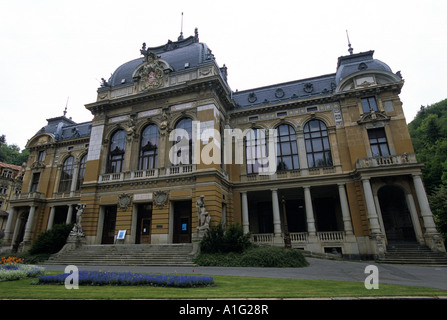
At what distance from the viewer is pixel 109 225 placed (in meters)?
27.3

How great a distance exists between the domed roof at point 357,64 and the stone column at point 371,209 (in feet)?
38.9

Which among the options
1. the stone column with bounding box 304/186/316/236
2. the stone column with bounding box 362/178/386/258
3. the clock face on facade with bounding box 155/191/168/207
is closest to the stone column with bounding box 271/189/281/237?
the stone column with bounding box 304/186/316/236

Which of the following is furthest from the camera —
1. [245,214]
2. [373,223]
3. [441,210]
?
[245,214]

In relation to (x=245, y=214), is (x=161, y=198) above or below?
above

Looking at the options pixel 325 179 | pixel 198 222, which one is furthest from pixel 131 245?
pixel 325 179

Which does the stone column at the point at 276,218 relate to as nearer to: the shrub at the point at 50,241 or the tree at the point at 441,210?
the tree at the point at 441,210

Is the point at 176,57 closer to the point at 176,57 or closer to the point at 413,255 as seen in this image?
the point at 176,57

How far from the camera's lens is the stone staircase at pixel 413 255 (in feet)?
62.9

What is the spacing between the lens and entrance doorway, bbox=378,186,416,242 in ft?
80.1

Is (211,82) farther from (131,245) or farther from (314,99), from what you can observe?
(131,245)

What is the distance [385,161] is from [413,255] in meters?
8.12

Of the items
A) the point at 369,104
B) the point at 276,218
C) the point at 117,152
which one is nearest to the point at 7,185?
the point at 117,152

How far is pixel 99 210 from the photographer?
26.8m

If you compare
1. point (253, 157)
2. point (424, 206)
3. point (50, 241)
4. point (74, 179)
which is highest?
point (253, 157)
